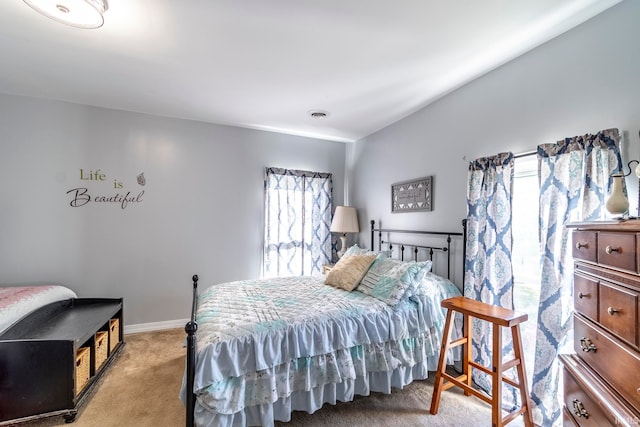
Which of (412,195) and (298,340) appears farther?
(412,195)

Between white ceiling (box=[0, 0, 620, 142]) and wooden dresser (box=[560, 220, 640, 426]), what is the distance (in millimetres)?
1395

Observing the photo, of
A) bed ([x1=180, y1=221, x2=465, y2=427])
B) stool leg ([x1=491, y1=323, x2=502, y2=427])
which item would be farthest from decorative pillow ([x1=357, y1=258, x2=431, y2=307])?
stool leg ([x1=491, y1=323, x2=502, y2=427])

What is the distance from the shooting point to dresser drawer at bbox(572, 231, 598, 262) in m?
1.11

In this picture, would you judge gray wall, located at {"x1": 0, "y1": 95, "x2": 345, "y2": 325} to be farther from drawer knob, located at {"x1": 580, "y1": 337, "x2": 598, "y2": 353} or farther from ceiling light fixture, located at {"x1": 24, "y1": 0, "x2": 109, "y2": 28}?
drawer knob, located at {"x1": 580, "y1": 337, "x2": 598, "y2": 353}

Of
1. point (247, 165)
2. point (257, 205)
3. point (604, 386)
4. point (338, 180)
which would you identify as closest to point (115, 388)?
point (257, 205)

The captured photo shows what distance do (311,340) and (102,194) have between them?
296 cm

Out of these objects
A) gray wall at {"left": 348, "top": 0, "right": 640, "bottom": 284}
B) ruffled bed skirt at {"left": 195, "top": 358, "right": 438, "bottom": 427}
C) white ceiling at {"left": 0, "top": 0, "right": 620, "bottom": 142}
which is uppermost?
white ceiling at {"left": 0, "top": 0, "right": 620, "bottom": 142}

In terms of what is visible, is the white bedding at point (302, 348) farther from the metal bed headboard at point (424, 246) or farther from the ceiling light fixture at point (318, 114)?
the ceiling light fixture at point (318, 114)

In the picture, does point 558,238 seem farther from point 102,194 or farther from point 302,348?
point 102,194

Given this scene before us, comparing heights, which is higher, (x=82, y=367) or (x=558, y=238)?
(x=558, y=238)

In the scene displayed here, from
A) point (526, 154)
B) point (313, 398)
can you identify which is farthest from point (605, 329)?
point (313, 398)

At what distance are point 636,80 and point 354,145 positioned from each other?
3.10 meters

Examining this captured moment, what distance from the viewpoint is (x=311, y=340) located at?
176 centimetres

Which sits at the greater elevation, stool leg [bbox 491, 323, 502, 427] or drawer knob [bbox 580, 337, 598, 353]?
drawer knob [bbox 580, 337, 598, 353]
